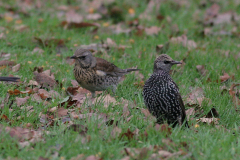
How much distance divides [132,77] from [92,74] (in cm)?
79

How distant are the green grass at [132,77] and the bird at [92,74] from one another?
0.73ft

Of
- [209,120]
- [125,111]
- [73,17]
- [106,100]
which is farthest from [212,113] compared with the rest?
[73,17]

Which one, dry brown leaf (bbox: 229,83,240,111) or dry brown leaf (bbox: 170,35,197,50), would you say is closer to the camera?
dry brown leaf (bbox: 229,83,240,111)

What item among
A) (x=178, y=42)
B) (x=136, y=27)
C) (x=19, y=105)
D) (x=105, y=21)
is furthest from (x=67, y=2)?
(x=19, y=105)

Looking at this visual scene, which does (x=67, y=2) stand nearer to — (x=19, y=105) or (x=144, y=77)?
(x=144, y=77)

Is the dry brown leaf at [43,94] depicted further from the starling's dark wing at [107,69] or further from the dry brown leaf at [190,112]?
the dry brown leaf at [190,112]

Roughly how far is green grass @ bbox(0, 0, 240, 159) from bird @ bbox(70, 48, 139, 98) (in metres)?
0.22

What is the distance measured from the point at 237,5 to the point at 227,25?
1.69 meters

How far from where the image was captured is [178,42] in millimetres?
8062

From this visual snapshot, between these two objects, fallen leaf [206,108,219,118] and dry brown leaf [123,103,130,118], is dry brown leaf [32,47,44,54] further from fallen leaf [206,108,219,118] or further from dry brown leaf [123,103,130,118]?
fallen leaf [206,108,219,118]

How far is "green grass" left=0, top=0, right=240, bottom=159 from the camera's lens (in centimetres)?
387

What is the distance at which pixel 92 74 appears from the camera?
19.3 feet

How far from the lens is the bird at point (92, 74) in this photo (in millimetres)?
5812

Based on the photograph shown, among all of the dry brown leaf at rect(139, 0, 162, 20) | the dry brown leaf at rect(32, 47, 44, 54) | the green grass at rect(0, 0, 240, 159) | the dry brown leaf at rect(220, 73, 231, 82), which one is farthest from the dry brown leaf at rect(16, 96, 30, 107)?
the dry brown leaf at rect(139, 0, 162, 20)
